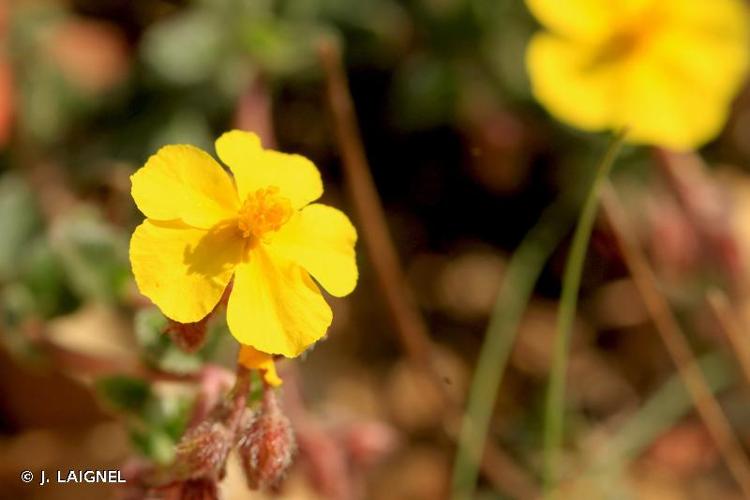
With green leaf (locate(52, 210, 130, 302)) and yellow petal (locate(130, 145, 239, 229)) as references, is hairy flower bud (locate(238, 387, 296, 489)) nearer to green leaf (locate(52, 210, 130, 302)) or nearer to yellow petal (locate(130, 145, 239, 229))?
yellow petal (locate(130, 145, 239, 229))

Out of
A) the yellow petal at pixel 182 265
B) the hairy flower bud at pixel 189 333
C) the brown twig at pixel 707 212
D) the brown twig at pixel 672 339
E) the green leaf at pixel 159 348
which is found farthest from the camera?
the brown twig at pixel 707 212

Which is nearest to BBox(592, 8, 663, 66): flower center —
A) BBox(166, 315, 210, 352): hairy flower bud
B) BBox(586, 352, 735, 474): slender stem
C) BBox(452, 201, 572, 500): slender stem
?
BBox(452, 201, 572, 500): slender stem

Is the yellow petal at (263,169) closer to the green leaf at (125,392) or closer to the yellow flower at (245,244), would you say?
the yellow flower at (245,244)

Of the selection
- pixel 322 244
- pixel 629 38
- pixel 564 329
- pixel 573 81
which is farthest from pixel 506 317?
pixel 322 244

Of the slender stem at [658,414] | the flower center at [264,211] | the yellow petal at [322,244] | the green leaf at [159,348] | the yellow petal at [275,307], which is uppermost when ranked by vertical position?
the flower center at [264,211]

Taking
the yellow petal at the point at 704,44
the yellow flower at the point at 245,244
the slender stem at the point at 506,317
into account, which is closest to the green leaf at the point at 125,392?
the yellow flower at the point at 245,244

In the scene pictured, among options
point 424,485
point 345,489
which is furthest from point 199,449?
point 424,485

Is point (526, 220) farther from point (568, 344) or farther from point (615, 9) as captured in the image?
point (615, 9)
